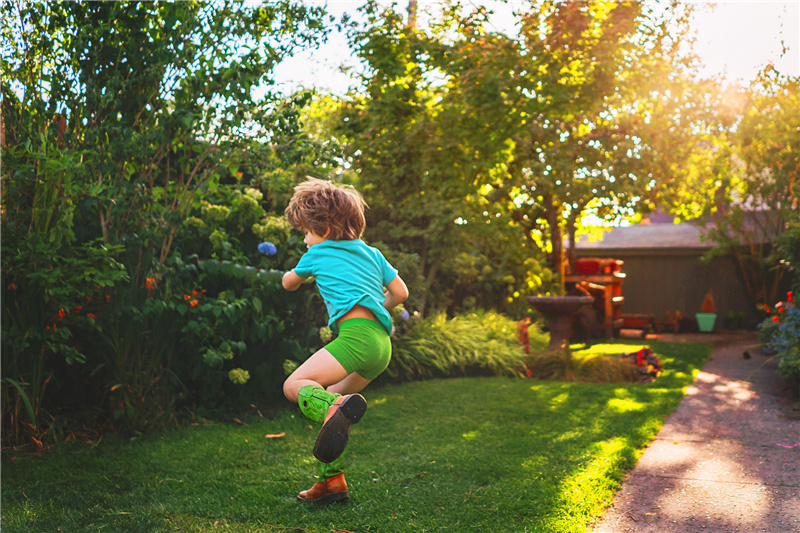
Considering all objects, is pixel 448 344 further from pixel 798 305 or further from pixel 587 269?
pixel 587 269

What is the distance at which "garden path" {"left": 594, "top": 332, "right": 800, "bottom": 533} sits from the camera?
2797 mm

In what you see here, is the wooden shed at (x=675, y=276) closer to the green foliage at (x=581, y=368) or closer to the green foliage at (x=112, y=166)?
the green foliage at (x=581, y=368)

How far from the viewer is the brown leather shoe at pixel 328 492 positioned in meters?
3.03

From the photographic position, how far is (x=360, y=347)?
266 centimetres

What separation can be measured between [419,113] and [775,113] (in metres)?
7.43

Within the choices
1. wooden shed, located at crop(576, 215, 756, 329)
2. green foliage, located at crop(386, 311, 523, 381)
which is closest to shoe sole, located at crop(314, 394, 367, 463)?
green foliage, located at crop(386, 311, 523, 381)

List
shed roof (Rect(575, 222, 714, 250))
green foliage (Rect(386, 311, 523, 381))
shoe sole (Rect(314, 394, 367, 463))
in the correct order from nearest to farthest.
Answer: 1. shoe sole (Rect(314, 394, 367, 463))
2. green foliage (Rect(386, 311, 523, 381))
3. shed roof (Rect(575, 222, 714, 250))

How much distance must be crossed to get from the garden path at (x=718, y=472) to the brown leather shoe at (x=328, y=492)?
1173mm

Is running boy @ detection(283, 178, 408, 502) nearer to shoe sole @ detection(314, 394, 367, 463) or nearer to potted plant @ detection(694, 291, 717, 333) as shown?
shoe sole @ detection(314, 394, 367, 463)

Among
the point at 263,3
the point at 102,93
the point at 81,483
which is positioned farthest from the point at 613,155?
the point at 81,483

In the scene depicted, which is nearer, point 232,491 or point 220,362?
point 232,491

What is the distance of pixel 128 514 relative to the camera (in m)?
2.84

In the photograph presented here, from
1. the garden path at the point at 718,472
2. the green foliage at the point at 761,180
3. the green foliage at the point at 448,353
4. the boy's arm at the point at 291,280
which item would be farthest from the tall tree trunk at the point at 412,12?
the boy's arm at the point at 291,280

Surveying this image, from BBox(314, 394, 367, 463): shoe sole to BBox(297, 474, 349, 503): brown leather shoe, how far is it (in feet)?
2.16
